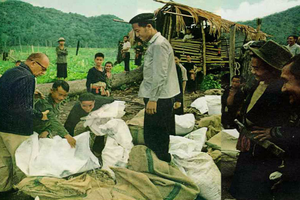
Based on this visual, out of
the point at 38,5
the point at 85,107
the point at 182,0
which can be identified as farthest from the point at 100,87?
the point at 182,0

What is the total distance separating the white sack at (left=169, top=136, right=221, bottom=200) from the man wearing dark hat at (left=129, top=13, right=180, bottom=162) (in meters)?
0.16

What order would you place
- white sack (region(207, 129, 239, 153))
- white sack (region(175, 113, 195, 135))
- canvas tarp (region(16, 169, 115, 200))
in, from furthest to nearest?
1. white sack (region(175, 113, 195, 135))
2. white sack (region(207, 129, 239, 153))
3. canvas tarp (region(16, 169, 115, 200))

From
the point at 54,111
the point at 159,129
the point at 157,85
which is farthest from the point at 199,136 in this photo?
the point at 54,111

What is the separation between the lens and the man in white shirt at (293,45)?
3.06 meters

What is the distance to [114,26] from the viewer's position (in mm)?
3250

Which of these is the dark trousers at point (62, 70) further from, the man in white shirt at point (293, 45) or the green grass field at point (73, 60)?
the man in white shirt at point (293, 45)

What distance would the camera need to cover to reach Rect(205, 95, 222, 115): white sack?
3.53m

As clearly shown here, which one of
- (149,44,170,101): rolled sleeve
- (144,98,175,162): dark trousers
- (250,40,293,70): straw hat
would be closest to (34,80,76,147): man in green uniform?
(144,98,175,162): dark trousers

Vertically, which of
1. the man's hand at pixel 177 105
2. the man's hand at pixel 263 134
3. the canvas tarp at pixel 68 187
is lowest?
the canvas tarp at pixel 68 187

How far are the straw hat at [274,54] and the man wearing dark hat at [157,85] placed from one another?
3.33ft

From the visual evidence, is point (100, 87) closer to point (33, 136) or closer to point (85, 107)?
point (85, 107)

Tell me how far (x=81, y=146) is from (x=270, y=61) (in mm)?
2373

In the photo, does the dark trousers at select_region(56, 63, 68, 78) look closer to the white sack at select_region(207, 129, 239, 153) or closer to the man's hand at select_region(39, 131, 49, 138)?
the man's hand at select_region(39, 131, 49, 138)

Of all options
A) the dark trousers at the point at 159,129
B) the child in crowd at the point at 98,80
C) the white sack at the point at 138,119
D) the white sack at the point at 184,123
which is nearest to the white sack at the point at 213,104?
the white sack at the point at 184,123
